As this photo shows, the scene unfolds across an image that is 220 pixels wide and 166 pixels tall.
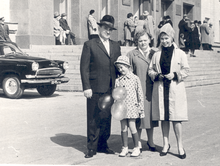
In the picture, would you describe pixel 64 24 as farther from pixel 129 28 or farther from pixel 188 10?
pixel 188 10

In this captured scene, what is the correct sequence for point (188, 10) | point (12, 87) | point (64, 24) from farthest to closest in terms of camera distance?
point (188, 10) → point (64, 24) → point (12, 87)

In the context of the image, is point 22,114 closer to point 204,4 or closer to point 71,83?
point 71,83

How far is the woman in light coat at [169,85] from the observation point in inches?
233

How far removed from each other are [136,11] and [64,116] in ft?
73.7

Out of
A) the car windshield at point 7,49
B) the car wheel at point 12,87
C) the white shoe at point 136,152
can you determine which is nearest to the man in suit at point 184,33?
the car windshield at point 7,49

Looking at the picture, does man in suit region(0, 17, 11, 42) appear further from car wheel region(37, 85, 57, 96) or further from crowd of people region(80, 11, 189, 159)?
crowd of people region(80, 11, 189, 159)

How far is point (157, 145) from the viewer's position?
6.76 m

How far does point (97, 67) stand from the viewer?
6.06m

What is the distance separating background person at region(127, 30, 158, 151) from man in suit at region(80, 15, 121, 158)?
300 mm

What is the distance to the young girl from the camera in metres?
5.89

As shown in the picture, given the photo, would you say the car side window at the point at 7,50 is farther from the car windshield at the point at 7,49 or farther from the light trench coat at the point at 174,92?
the light trench coat at the point at 174,92

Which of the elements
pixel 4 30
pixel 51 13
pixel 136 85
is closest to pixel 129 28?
pixel 51 13

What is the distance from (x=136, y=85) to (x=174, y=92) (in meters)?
0.54

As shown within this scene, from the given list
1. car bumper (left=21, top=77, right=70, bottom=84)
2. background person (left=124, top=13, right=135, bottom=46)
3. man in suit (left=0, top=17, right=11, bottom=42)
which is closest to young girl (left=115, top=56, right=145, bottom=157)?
car bumper (left=21, top=77, right=70, bottom=84)
